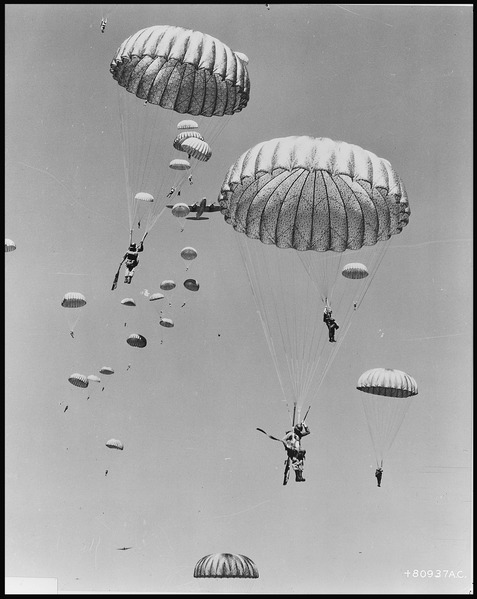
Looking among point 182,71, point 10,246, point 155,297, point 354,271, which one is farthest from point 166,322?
point 182,71

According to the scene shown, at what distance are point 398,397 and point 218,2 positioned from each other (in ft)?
30.3

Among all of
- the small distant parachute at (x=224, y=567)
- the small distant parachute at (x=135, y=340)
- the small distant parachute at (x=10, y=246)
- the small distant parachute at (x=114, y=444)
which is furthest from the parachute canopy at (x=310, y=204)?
the small distant parachute at (x=224, y=567)

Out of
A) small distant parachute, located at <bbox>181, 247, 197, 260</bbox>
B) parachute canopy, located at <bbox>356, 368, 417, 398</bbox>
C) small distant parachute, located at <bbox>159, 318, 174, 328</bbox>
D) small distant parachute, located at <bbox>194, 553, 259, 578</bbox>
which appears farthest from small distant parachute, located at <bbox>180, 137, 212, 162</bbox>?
small distant parachute, located at <bbox>194, 553, 259, 578</bbox>

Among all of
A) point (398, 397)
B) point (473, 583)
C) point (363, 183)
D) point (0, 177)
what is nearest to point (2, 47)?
point (0, 177)

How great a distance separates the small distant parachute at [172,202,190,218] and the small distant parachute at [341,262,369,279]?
3.62m

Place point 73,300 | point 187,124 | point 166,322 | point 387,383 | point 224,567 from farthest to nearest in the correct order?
point 224,567, point 73,300, point 166,322, point 187,124, point 387,383

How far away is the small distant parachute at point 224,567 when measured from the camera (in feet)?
78.3

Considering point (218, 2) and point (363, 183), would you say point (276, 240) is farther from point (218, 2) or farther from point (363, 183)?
point (218, 2)

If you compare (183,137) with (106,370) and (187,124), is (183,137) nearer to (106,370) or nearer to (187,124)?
(187,124)

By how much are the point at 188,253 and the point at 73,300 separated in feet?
9.67

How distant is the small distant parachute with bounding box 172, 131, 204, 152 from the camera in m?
20.9

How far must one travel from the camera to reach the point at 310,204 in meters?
19.7

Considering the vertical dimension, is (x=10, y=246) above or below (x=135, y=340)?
above

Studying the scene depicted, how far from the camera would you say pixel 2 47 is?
702 inches
